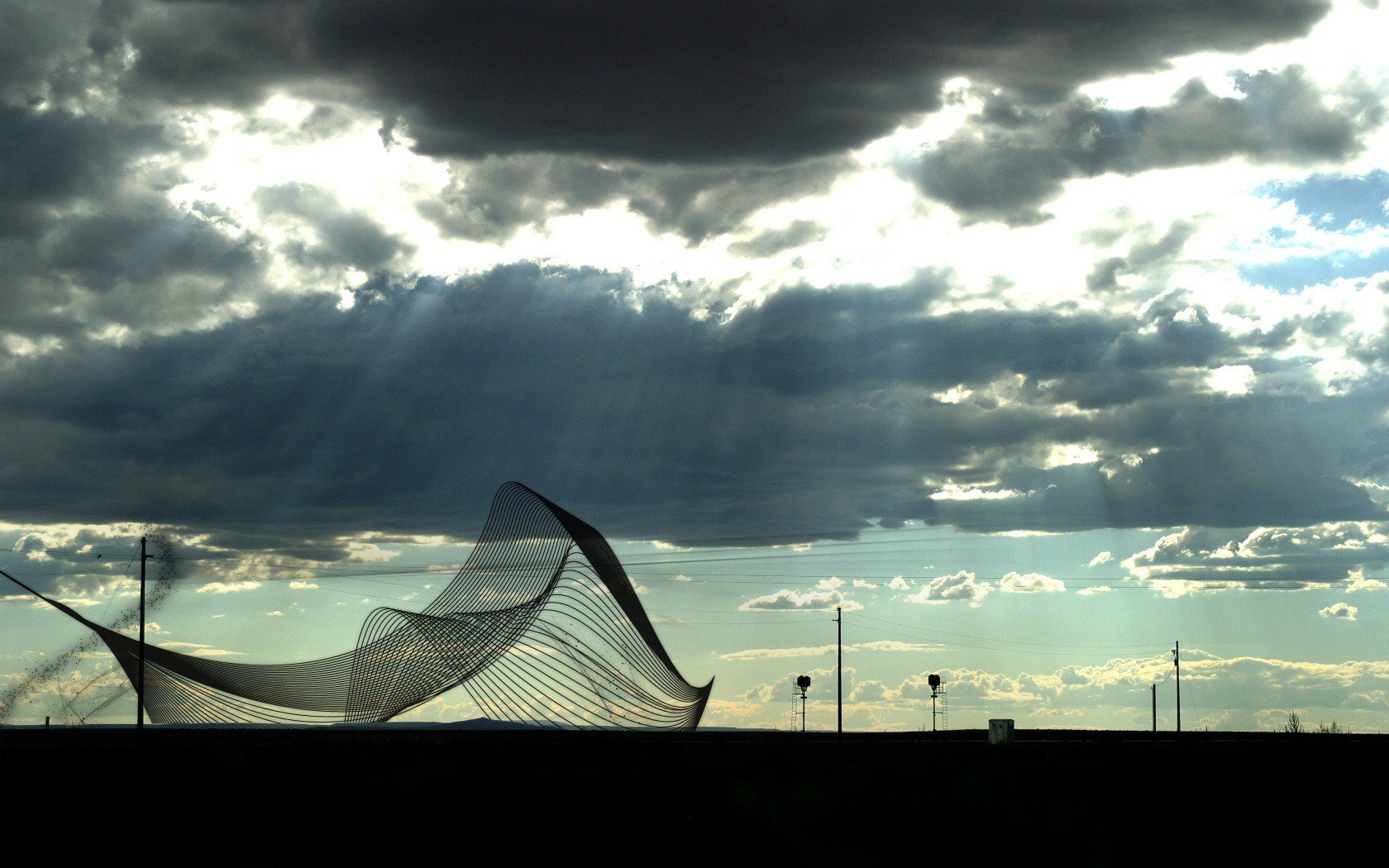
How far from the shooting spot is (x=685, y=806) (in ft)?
107

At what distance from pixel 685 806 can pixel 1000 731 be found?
143ft

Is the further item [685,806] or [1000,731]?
[1000,731]

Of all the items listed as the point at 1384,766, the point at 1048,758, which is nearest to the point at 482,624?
the point at 1048,758

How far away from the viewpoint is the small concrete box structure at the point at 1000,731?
72.0m

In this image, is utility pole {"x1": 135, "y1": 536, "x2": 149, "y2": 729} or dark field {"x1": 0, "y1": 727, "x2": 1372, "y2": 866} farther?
utility pole {"x1": 135, "y1": 536, "x2": 149, "y2": 729}

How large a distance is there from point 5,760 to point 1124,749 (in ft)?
154

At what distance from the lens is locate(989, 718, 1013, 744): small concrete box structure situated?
2835 inches

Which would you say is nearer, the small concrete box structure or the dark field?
the dark field

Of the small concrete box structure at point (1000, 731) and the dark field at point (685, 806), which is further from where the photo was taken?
the small concrete box structure at point (1000, 731)

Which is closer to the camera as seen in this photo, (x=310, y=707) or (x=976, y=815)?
(x=976, y=815)

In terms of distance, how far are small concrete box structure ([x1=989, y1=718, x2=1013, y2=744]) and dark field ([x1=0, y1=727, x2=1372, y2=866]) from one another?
14026 millimetres

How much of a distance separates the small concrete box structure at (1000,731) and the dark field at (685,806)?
14.0 meters

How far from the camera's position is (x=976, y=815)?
3095 centimetres

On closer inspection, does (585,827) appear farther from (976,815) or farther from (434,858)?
(976,815)
